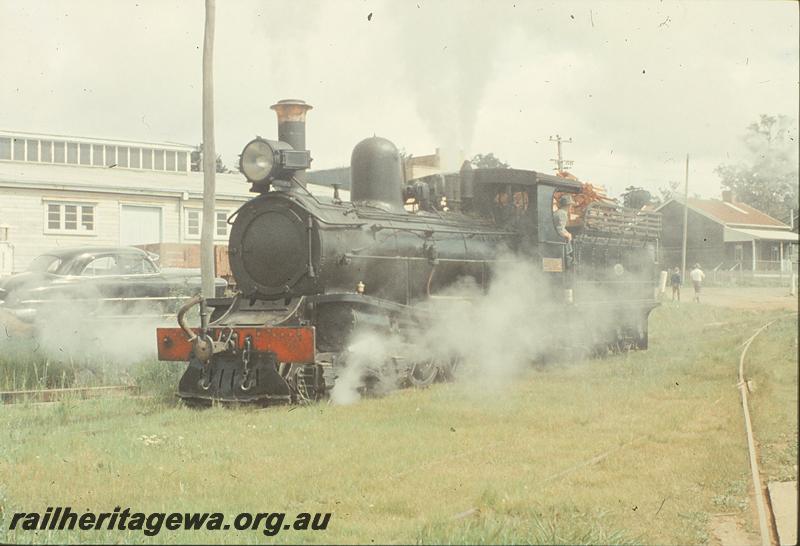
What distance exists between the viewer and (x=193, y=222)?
1072 inches

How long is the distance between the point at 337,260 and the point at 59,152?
2817cm

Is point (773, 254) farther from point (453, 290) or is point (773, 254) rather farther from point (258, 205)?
point (258, 205)

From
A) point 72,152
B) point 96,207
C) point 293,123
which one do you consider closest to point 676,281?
point 96,207

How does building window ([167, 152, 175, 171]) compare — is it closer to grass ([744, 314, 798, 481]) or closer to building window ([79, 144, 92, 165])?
building window ([79, 144, 92, 165])

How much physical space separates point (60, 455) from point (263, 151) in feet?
14.2

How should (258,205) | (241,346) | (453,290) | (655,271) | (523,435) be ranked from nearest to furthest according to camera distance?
(523,435) → (241,346) → (258,205) → (453,290) → (655,271)

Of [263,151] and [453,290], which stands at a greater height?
[263,151]

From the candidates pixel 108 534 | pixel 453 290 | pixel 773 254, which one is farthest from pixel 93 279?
pixel 773 254

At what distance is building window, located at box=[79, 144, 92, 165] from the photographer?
1374 inches

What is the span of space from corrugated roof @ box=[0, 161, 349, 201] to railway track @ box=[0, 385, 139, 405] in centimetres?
1201

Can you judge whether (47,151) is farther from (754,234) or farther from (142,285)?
(754,234)

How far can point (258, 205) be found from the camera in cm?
1009

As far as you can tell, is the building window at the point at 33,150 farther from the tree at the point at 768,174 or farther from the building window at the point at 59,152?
the tree at the point at 768,174

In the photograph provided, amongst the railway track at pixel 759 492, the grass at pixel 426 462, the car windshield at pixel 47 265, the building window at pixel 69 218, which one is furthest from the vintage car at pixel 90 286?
the building window at pixel 69 218
